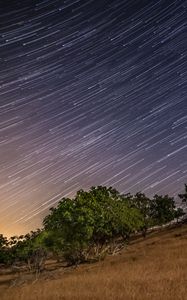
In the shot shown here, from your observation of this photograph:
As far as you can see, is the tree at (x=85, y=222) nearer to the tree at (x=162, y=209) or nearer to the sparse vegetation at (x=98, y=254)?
the sparse vegetation at (x=98, y=254)

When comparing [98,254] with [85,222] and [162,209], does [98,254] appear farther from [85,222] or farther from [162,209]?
[162,209]

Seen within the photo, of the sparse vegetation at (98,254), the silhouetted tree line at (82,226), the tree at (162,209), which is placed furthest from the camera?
the tree at (162,209)

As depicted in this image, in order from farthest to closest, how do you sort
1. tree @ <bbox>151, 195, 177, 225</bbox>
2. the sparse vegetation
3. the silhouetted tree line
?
1. tree @ <bbox>151, 195, 177, 225</bbox>
2. the silhouetted tree line
3. the sparse vegetation

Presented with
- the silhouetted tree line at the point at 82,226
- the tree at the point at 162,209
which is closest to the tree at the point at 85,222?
the silhouetted tree line at the point at 82,226

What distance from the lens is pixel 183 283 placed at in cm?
1557

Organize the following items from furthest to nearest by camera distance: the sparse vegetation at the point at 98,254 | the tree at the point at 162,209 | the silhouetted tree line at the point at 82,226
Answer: the tree at the point at 162,209 < the silhouetted tree line at the point at 82,226 < the sparse vegetation at the point at 98,254

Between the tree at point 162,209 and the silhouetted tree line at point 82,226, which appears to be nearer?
the silhouetted tree line at point 82,226

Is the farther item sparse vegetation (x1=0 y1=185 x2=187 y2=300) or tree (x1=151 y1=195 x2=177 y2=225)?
tree (x1=151 y1=195 x2=177 y2=225)

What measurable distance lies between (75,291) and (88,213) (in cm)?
2424

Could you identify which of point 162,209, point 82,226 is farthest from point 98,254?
point 162,209

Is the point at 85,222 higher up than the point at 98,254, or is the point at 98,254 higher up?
the point at 85,222

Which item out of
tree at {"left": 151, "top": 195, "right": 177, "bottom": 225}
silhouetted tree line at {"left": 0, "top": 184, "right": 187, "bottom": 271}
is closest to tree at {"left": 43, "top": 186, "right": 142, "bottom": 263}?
silhouetted tree line at {"left": 0, "top": 184, "right": 187, "bottom": 271}

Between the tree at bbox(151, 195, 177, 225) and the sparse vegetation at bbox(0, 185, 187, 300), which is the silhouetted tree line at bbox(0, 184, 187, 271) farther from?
the tree at bbox(151, 195, 177, 225)

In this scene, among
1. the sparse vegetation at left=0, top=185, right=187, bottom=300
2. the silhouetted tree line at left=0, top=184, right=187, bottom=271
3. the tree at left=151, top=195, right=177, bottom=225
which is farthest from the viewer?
the tree at left=151, top=195, right=177, bottom=225
